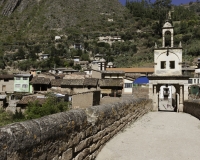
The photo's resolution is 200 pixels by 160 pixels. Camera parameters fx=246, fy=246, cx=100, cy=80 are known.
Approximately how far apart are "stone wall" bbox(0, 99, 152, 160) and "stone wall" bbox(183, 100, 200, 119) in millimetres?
9560

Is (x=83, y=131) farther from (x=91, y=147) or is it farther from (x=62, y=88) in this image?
(x=62, y=88)

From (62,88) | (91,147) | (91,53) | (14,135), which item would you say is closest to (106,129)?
(91,147)

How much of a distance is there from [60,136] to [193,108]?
14.7 m

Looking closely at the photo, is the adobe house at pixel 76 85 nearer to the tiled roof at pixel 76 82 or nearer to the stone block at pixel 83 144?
the tiled roof at pixel 76 82

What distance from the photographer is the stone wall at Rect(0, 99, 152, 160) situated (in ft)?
9.50

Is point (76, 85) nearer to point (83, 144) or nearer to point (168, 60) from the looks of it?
point (168, 60)

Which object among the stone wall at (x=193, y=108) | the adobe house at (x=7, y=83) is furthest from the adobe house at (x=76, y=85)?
the stone wall at (x=193, y=108)

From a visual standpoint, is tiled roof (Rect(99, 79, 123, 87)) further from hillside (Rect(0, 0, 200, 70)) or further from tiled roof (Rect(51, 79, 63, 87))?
hillside (Rect(0, 0, 200, 70))

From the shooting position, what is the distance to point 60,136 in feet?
13.1

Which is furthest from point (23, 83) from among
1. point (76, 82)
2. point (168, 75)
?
point (168, 75)

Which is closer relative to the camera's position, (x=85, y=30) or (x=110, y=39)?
(x=110, y=39)

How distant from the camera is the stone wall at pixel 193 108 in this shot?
1510cm

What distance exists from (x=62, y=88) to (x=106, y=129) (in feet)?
124

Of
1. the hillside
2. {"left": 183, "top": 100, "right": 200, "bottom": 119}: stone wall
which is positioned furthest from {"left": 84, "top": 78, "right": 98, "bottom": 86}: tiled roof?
the hillside
